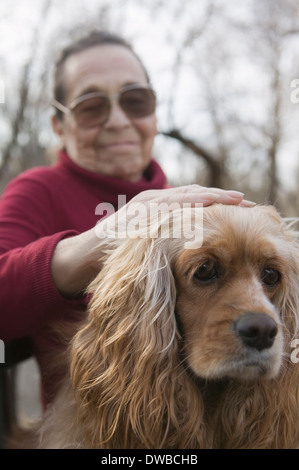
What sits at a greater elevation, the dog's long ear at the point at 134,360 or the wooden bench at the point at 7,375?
the dog's long ear at the point at 134,360

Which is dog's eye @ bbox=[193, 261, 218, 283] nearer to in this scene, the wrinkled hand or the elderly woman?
the wrinkled hand

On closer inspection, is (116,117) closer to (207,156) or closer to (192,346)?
(192,346)

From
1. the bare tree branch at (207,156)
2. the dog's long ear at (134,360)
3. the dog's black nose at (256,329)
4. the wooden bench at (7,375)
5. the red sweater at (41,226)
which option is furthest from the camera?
the bare tree branch at (207,156)

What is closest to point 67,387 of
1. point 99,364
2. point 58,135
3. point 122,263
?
point 99,364

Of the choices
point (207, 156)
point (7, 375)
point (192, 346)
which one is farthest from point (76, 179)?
point (207, 156)

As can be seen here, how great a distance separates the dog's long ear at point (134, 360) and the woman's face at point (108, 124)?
0.88 m

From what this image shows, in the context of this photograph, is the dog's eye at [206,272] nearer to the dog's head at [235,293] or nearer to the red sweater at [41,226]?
the dog's head at [235,293]

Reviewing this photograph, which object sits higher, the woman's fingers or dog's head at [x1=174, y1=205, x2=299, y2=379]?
the woman's fingers

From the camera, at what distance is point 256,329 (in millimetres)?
1423

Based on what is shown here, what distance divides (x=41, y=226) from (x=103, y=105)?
604 millimetres

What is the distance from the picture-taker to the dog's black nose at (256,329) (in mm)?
1421

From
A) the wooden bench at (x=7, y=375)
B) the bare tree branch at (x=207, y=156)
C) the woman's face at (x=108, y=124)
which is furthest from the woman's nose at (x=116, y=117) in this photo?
the bare tree branch at (x=207, y=156)

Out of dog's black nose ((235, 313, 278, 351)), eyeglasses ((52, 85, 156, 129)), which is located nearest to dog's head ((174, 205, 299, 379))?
dog's black nose ((235, 313, 278, 351))

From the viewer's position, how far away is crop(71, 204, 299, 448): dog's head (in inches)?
59.3
